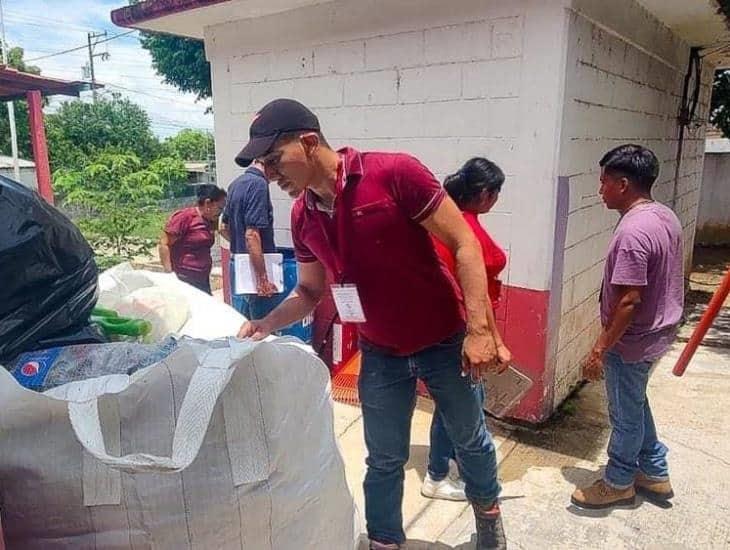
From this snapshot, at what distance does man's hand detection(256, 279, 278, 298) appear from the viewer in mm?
3750

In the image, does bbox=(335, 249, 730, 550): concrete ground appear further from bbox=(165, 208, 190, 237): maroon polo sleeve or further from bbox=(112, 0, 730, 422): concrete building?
bbox=(165, 208, 190, 237): maroon polo sleeve

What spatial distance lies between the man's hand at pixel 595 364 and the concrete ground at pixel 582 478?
603 mm

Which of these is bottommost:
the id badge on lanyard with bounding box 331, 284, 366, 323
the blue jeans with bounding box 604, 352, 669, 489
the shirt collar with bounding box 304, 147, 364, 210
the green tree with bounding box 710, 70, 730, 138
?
the blue jeans with bounding box 604, 352, 669, 489

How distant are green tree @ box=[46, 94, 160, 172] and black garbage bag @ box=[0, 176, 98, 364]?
2814cm

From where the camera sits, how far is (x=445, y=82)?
3271 mm

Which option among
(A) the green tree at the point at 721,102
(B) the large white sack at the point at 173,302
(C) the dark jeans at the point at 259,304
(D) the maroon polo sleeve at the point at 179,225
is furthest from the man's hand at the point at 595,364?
(A) the green tree at the point at 721,102

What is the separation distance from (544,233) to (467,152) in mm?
615

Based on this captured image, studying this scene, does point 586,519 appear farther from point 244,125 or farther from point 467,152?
point 244,125

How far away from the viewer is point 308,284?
222 cm

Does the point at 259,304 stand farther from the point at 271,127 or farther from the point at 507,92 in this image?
the point at 271,127

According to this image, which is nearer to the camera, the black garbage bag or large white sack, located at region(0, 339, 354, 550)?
large white sack, located at region(0, 339, 354, 550)

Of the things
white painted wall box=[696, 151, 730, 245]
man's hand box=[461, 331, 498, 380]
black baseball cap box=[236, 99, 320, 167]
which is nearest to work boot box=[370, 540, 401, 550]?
man's hand box=[461, 331, 498, 380]

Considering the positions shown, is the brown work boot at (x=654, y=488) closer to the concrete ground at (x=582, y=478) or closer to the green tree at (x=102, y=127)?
the concrete ground at (x=582, y=478)

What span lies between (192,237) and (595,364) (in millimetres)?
3105
